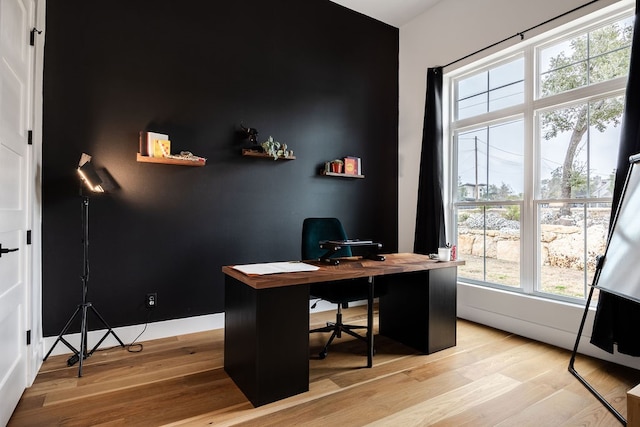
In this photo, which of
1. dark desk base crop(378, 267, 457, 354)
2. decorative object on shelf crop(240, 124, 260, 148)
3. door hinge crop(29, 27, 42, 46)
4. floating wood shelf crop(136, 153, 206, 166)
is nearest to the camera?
door hinge crop(29, 27, 42, 46)

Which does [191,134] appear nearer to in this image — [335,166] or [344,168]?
[335,166]

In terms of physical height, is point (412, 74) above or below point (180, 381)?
above

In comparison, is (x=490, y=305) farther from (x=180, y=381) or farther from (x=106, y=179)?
(x=106, y=179)

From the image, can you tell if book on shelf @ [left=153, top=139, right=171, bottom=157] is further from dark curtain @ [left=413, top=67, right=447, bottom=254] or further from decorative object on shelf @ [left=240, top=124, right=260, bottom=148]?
dark curtain @ [left=413, top=67, right=447, bottom=254]

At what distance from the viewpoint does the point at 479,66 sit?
3.69 meters

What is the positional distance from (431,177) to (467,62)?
124 centimetres

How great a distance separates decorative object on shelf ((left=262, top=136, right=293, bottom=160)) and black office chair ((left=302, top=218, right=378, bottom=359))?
81 centimetres

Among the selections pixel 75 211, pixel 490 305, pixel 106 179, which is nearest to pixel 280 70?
pixel 106 179

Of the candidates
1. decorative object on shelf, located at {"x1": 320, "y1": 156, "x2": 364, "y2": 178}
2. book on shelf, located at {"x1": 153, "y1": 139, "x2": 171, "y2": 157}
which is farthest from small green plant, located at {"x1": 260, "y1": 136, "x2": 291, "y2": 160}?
book on shelf, located at {"x1": 153, "y1": 139, "x2": 171, "y2": 157}

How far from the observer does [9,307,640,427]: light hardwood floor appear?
182 centimetres

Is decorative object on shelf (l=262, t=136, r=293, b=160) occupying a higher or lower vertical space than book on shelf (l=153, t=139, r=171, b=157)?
higher

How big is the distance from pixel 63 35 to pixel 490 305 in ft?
14.1

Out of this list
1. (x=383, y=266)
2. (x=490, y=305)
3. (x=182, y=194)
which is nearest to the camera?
(x=383, y=266)

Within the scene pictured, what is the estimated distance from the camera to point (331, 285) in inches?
109
